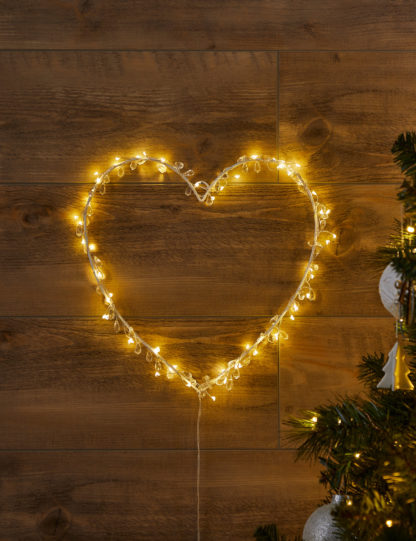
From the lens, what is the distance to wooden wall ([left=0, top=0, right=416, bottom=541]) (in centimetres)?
113

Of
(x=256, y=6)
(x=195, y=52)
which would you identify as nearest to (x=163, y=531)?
(x=195, y=52)

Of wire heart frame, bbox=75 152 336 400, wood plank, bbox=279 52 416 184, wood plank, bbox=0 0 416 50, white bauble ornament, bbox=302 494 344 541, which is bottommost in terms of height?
white bauble ornament, bbox=302 494 344 541

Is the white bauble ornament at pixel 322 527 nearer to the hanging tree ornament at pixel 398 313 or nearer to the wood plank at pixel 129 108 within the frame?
the hanging tree ornament at pixel 398 313

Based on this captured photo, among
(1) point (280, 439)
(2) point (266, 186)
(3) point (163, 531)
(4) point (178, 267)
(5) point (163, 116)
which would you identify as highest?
(5) point (163, 116)

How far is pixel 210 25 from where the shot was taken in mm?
1137

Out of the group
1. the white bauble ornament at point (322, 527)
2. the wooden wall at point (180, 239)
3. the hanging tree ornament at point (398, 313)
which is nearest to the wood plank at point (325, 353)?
the wooden wall at point (180, 239)

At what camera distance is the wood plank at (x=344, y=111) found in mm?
1137

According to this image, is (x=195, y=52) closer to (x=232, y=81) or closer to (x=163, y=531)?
(x=232, y=81)

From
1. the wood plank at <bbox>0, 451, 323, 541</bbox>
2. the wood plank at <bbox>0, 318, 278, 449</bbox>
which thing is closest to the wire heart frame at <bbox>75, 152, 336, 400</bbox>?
the wood plank at <bbox>0, 318, 278, 449</bbox>

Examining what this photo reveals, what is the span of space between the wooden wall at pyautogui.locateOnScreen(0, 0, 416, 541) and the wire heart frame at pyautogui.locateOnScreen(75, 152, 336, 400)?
0.02 m

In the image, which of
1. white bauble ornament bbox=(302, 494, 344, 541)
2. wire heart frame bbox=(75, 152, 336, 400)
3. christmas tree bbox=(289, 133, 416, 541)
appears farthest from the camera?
wire heart frame bbox=(75, 152, 336, 400)

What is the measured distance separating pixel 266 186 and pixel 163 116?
279 mm

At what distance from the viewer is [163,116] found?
1.14m

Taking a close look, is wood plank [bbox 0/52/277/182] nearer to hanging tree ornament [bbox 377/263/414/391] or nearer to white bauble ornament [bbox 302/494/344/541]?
hanging tree ornament [bbox 377/263/414/391]
